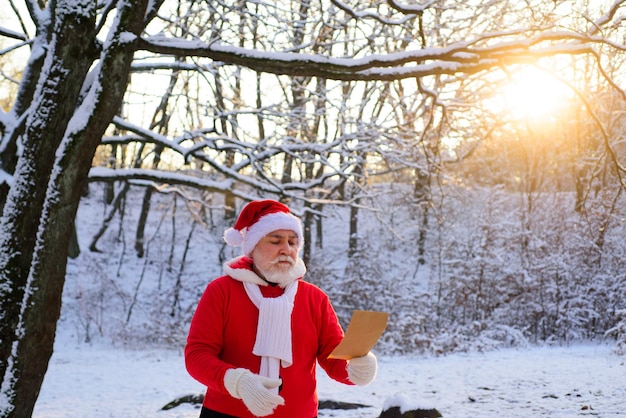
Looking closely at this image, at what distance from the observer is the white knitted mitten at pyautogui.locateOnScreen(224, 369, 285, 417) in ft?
7.94

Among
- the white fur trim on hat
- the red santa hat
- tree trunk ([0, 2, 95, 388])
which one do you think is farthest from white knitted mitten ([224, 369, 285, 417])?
tree trunk ([0, 2, 95, 388])

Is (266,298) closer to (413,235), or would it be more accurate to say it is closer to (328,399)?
(328,399)

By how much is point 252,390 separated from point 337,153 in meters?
8.98

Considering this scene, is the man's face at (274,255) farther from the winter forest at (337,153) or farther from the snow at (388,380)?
the snow at (388,380)

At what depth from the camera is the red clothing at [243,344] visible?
2632mm

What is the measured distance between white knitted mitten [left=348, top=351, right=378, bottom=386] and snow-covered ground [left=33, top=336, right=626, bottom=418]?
3434mm

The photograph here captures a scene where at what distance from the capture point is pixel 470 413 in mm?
7082

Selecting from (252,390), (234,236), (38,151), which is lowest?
(252,390)

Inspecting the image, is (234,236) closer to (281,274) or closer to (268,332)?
(281,274)

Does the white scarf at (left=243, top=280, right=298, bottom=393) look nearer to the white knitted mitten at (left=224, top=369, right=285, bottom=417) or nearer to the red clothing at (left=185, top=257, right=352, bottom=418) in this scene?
the red clothing at (left=185, top=257, right=352, bottom=418)

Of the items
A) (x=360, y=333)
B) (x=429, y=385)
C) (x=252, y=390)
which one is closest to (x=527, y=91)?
(x=429, y=385)

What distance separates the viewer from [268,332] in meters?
Answer: 2.73

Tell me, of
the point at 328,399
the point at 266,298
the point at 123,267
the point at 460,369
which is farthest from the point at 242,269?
the point at 123,267

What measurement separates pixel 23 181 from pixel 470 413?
16.3ft
